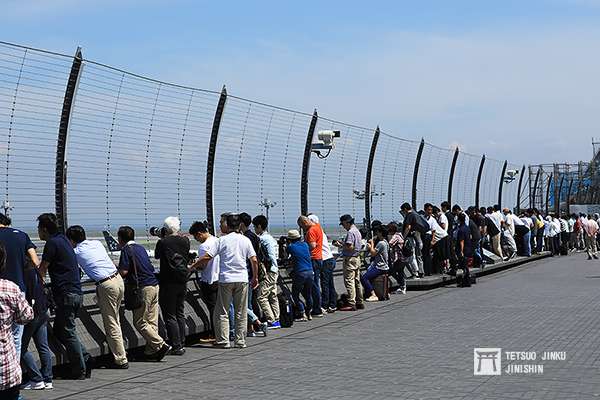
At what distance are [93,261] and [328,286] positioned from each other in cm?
679

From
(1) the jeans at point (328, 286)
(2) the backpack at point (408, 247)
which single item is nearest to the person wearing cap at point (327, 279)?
(1) the jeans at point (328, 286)

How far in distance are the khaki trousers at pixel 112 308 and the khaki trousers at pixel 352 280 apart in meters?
7.01

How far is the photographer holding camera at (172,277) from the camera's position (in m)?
12.2

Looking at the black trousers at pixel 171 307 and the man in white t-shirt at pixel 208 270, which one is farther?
the man in white t-shirt at pixel 208 270

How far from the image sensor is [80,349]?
410 inches

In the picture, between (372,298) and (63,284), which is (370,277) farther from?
(63,284)

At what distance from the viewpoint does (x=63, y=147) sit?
11.5 meters

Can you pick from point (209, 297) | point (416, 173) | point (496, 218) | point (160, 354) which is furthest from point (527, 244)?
point (160, 354)

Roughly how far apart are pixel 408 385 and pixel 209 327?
4.75 m

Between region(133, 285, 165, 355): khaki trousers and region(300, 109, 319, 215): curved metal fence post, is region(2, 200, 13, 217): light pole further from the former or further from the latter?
region(300, 109, 319, 215): curved metal fence post

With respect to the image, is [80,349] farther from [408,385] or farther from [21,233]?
[408,385]

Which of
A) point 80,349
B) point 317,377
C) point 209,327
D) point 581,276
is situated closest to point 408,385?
point 317,377

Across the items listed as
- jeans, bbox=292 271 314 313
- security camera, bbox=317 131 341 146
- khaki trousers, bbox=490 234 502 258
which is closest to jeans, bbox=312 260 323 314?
jeans, bbox=292 271 314 313

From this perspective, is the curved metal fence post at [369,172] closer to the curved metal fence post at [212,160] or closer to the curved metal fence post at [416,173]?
the curved metal fence post at [416,173]
